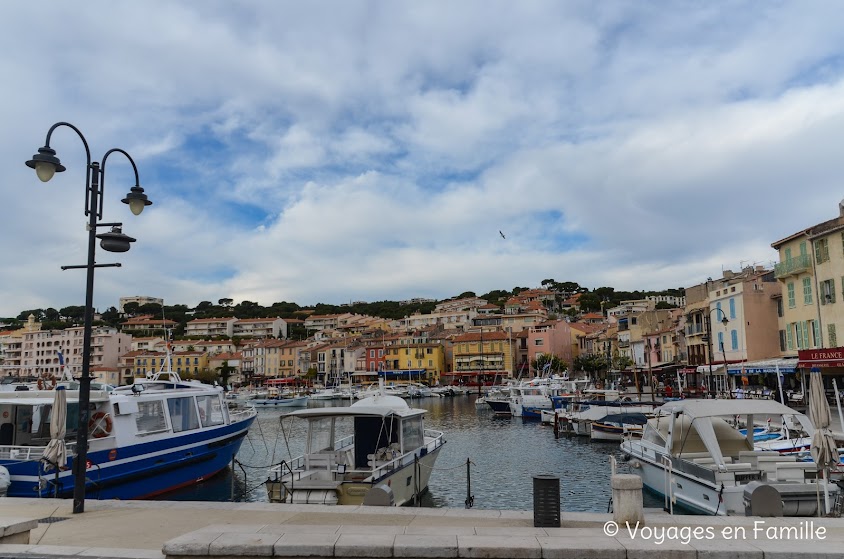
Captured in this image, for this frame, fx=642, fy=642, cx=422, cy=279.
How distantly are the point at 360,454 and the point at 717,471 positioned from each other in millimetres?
9859

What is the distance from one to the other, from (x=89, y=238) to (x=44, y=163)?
170cm

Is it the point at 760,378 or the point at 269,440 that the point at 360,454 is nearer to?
the point at 269,440

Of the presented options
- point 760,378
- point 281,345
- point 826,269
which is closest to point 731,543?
point 826,269

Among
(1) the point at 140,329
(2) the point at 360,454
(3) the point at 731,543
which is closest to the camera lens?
(3) the point at 731,543

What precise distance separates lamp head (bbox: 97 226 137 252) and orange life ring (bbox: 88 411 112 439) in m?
9.50

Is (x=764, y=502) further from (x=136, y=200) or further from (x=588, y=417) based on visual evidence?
(x=588, y=417)

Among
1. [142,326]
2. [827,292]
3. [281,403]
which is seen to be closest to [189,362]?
[142,326]

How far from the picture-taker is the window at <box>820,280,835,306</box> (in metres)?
40.1

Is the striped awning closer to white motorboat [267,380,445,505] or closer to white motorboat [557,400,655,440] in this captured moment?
white motorboat [557,400,655,440]

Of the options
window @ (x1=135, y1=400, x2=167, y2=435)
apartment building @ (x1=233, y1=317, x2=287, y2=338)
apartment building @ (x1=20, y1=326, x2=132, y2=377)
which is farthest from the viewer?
apartment building @ (x1=233, y1=317, x2=287, y2=338)

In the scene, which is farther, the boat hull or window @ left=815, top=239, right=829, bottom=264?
the boat hull

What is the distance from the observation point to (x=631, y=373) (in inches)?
3344

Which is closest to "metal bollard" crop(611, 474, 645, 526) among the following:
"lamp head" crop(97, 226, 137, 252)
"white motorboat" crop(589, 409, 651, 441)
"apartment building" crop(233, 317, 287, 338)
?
"lamp head" crop(97, 226, 137, 252)

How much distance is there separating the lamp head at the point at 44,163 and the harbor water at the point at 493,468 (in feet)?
25.6
